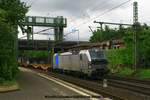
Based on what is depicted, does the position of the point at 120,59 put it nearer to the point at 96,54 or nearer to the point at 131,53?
the point at 131,53

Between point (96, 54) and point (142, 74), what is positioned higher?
point (96, 54)

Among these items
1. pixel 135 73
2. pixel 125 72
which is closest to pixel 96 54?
pixel 135 73

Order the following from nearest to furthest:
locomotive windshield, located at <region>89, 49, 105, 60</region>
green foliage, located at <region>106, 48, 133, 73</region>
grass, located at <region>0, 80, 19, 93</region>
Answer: grass, located at <region>0, 80, 19, 93</region> < locomotive windshield, located at <region>89, 49, 105, 60</region> < green foliage, located at <region>106, 48, 133, 73</region>

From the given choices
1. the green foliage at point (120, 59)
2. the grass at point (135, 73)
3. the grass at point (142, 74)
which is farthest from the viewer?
the green foliage at point (120, 59)

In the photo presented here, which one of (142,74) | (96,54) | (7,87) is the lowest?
(7,87)

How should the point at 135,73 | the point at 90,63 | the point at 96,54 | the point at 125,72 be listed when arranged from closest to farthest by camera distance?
the point at 90,63
the point at 96,54
the point at 135,73
the point at 125,72

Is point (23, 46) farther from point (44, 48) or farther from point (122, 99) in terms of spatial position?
point (122, 99)

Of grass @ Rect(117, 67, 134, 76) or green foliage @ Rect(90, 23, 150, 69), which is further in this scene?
green foliage @ Rect(90, 23, 150, 69)

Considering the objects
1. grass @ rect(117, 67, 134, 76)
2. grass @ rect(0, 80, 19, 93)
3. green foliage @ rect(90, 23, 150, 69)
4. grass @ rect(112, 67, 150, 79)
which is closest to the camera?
grass @ rect(0, 80, 19, 93)

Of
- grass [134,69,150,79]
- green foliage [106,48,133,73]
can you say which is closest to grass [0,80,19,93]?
grass [134,69,150,79]

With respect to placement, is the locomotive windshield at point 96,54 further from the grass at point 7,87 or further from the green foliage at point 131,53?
the green foliage at point 131,53

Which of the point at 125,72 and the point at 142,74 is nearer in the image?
the point at 142,74

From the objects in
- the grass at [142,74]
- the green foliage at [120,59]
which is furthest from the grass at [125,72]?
the grass at [142,74]

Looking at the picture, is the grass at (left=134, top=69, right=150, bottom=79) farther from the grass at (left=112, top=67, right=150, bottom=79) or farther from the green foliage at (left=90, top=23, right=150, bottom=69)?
the green foliage at (left=90, top=23, right=150, bottom=69)
